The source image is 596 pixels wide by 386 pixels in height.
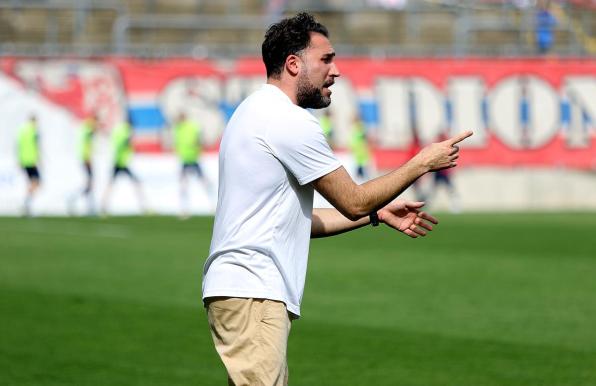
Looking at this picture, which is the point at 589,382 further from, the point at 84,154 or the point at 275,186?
the point at 84,154

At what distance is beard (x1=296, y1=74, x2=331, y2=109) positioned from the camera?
5461mm

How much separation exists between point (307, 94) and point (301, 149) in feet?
0.97

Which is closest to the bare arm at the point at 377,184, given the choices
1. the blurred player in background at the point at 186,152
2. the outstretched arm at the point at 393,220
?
the outstretched arm at the point at 393,220

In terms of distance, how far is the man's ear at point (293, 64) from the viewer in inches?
214

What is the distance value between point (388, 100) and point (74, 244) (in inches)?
605

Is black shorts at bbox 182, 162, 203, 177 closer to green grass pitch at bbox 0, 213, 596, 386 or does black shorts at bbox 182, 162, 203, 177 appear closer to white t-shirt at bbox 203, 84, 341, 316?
green grass pitch at bbox 0, 213, 596, 386

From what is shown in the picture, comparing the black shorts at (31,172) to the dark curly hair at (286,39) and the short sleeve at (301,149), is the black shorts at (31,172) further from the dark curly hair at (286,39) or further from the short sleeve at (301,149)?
the short sleeve at (301,149)

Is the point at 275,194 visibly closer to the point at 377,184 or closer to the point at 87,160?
the point at 377,184

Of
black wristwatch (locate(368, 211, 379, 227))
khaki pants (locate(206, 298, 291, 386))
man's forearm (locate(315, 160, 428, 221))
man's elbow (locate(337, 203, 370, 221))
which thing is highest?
man's forearm (locate(315, 160, 428, 221))

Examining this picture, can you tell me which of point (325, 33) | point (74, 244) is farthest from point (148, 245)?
point (325, 33)

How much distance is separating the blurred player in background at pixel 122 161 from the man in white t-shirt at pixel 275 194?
→ 2609 cm

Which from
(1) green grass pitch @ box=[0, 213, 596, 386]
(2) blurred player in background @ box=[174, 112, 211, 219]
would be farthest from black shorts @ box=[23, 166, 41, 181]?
(1) green grass pitch @ box=[0, 213, 596, 386]

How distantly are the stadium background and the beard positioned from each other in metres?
4.42

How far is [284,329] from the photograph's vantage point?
17.7ft
